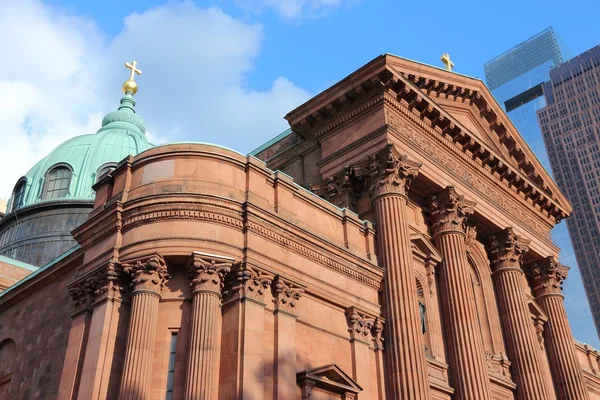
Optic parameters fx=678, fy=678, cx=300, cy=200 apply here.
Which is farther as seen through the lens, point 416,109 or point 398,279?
point 416,109

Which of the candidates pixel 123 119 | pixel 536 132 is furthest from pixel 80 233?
pixel 536 132

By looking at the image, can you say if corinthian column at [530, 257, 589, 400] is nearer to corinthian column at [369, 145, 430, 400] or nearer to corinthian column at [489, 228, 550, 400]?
corinthian column at [489, 228, 550, 400]

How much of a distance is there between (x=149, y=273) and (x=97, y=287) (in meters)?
1.85

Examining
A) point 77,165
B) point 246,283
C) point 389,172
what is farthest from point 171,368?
point 77,165

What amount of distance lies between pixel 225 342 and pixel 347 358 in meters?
5.23

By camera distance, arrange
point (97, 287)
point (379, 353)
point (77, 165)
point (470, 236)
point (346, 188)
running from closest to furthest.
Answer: point (97, 287) < point (379, 353) < point (346, 188) < point (470, 236) < point (77, 165)

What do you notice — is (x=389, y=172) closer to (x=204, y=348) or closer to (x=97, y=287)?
(x=204, y=348)

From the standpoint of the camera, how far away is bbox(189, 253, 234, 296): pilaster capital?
1889cm

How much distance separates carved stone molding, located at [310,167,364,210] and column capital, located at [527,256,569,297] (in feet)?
45.8

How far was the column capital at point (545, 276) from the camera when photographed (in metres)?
35.8

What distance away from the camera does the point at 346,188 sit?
27.2m

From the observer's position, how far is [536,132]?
556ft

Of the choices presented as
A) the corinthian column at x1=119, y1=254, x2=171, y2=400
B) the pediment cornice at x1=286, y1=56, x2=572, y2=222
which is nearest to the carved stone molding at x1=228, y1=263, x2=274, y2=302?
the corinthian column at x1=119, y1=254, x2=171, y2=400

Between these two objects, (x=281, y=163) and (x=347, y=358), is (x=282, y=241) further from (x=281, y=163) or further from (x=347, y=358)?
(x=281, y=163)
